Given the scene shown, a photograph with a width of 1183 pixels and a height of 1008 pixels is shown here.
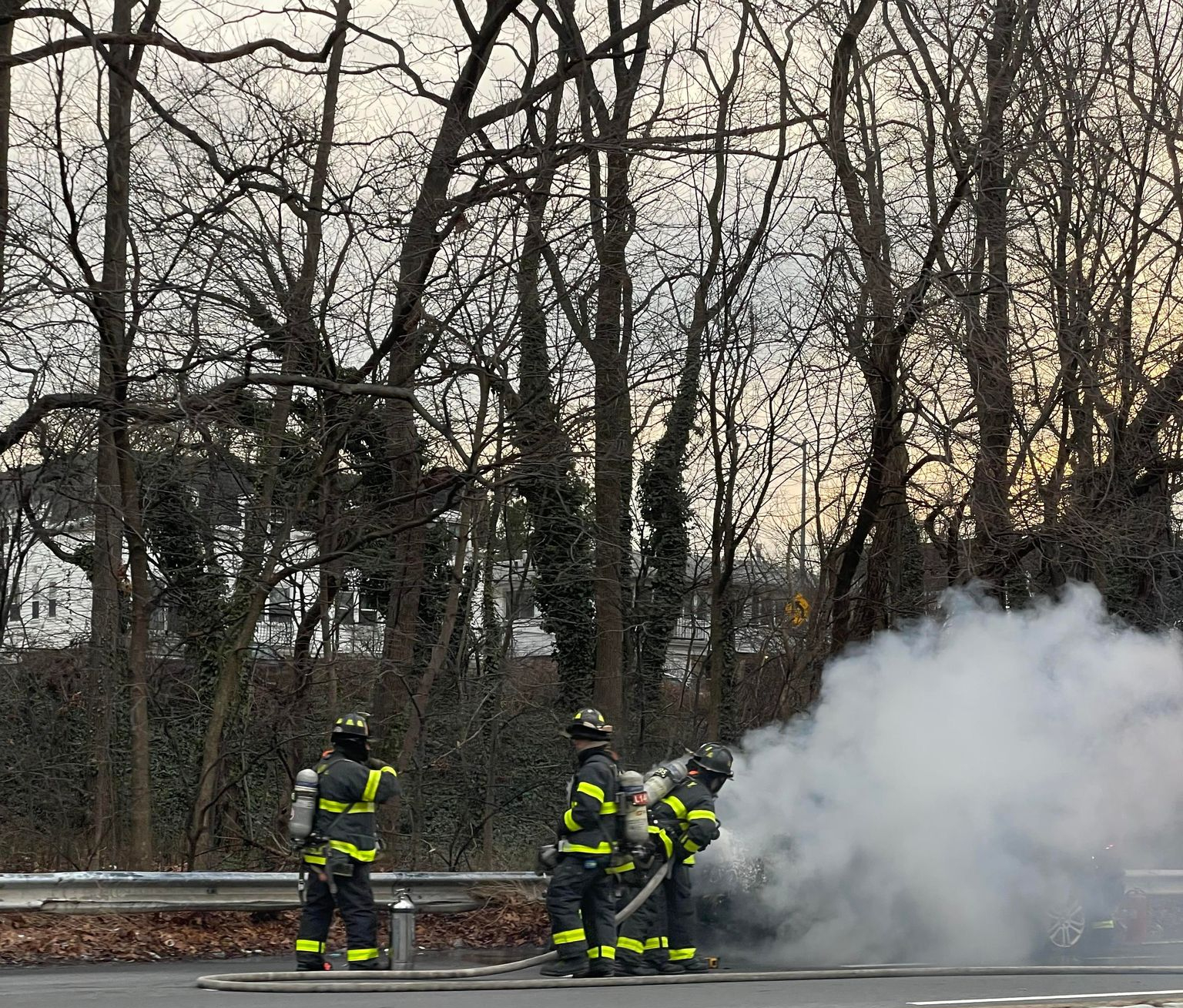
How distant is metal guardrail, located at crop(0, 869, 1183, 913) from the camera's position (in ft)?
30.5

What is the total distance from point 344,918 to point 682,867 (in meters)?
2.37

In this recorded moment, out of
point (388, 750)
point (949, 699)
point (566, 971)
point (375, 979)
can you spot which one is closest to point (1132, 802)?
point (949, 699)

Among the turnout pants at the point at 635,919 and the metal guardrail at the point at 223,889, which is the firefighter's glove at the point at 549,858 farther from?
the metal guardrail at the point at 223,889

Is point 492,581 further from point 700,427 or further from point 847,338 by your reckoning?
point 847,338

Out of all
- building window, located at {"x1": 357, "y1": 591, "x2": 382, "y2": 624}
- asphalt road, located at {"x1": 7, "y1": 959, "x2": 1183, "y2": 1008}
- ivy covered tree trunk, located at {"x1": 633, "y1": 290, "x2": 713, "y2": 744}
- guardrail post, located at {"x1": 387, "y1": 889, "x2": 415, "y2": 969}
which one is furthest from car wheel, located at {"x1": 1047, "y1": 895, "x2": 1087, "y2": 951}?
ivy covered tree trunk, located at {"x1": 633, "y1": 290, "x2": 713, "y2": 744}

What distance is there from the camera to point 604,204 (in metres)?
14.6

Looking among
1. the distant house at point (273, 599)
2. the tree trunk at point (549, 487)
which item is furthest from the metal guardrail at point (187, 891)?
the tree trunk at point (549, 487)

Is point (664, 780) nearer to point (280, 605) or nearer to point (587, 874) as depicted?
point (587, 874)

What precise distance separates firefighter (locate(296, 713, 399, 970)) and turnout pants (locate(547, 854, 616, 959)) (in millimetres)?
1209

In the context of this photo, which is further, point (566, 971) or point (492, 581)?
point (492, 581)

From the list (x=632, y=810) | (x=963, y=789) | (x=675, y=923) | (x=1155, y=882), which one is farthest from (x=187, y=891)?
(x=1155, y=882)

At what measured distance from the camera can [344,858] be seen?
8.56 meters

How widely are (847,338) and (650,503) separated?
205 inches

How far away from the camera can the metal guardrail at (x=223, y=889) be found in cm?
930
